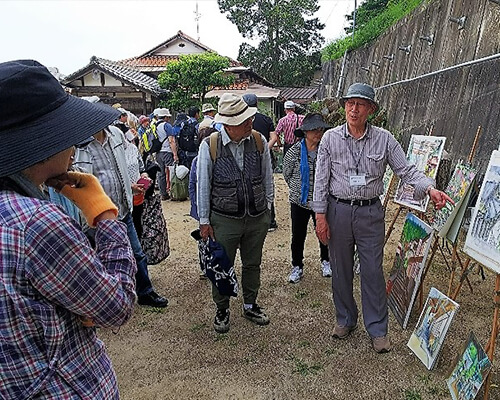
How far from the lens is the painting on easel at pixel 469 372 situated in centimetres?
230

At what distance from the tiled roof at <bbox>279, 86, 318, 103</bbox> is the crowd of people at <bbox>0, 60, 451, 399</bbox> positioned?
51.6 feet

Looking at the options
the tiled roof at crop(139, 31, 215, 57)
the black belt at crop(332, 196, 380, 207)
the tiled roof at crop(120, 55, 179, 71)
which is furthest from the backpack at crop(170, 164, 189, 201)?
the tiled roof at crop(139, 31, 215, 57)

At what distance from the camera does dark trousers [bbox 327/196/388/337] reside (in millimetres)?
2969

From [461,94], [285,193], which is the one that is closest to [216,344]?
[461,94]

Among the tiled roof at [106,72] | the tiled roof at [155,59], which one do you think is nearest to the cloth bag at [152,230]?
the tiled roof at [106,72]

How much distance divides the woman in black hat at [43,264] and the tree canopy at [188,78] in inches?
564

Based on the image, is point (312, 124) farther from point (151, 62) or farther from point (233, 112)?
point (151, 62)

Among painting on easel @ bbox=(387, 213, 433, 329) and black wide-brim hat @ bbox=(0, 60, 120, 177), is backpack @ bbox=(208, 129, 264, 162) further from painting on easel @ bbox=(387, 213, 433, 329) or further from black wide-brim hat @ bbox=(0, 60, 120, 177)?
black wide-brim hat @ bbox=(0, 60, 120, 177)

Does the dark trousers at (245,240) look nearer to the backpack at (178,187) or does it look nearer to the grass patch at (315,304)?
the grass patch at (315,304)

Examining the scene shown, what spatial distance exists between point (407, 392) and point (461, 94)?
13.6ft

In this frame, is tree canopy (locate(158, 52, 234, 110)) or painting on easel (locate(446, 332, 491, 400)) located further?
tree canopy (locate(158, 52, 234, 110))

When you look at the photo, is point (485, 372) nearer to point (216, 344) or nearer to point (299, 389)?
point (299, 389)

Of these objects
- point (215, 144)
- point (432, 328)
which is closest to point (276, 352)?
point (432, 328)

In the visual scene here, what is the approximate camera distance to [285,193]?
28.1ft
